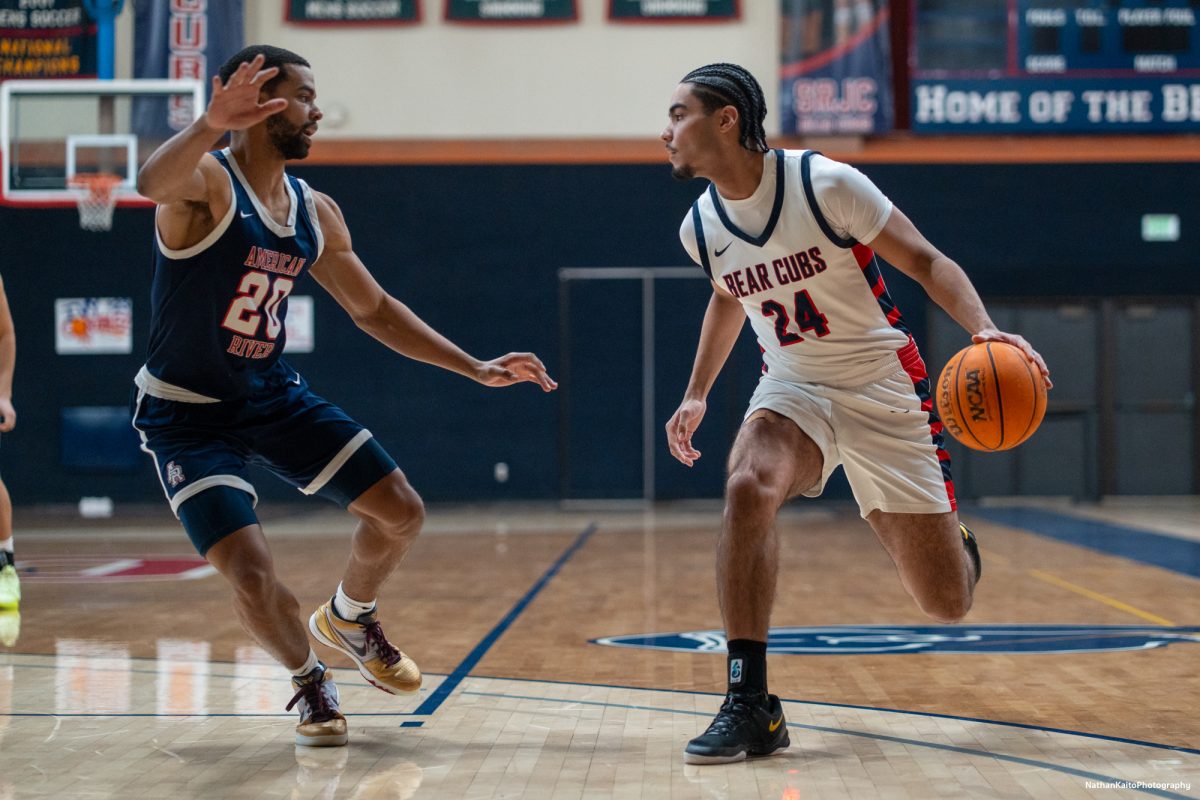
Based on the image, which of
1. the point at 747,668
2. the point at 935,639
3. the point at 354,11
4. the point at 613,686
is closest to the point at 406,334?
the point at 613,686

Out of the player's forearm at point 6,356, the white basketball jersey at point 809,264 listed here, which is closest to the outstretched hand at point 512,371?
the white basketball jersey at point 809,264

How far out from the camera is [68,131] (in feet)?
35.3

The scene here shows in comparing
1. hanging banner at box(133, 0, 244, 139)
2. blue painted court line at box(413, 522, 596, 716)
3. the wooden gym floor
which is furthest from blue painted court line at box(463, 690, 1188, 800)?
hanging banner at box(133, 0, 244, 139)

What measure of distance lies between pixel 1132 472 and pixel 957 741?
35.5ft

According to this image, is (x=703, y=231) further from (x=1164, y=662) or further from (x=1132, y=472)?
(x=1132, y=472)

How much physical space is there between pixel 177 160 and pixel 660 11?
10.3m

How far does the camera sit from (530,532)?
33.2 ft

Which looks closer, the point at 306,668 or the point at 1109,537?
the point at 306,668

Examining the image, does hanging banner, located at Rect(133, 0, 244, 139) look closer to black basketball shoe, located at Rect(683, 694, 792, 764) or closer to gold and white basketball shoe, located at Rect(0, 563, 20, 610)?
gold and white basketball shoe, located at Rect(0, 563, 20, 610)

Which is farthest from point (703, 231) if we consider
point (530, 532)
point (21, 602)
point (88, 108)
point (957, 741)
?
point (88, 108)

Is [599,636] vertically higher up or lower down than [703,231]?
lower down

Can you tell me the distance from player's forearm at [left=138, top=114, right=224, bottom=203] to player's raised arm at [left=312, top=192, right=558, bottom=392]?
64 cm

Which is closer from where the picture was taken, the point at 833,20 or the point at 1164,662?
the point at 1164,662

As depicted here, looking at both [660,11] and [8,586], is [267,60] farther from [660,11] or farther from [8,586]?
[660,11]
